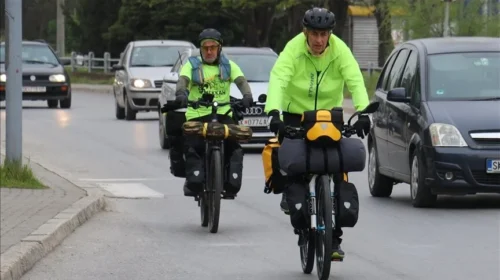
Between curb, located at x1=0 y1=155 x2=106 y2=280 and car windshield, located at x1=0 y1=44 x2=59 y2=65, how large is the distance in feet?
77.2

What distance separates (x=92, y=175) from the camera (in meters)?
19.0

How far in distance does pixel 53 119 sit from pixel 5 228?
21241mm

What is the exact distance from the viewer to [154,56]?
106 feet

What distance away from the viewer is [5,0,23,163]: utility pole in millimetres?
16062

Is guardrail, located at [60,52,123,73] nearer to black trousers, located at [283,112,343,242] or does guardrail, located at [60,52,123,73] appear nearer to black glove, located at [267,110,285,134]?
black trousers, located at [283,112,343,242]

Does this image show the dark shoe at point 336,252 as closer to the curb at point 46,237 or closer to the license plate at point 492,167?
the curb at point 46,237

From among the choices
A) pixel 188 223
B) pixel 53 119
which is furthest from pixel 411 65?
pixel 53 119

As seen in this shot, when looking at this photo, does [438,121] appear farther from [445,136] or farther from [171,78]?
[171,78]

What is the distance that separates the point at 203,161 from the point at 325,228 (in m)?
3.93

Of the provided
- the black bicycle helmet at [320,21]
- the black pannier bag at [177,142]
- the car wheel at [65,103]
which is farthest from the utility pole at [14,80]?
the car wheel at [65,103]

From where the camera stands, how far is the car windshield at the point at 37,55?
3822cm

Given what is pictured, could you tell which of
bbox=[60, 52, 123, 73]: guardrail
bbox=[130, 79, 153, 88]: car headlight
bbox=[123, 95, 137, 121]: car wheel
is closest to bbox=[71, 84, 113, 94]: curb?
bbox=[60, 52, 123, 73]: guardrail

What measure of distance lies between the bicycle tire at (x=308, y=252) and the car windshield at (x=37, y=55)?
28.8 m

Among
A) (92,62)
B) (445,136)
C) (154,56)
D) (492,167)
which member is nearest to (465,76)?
(445,136)
